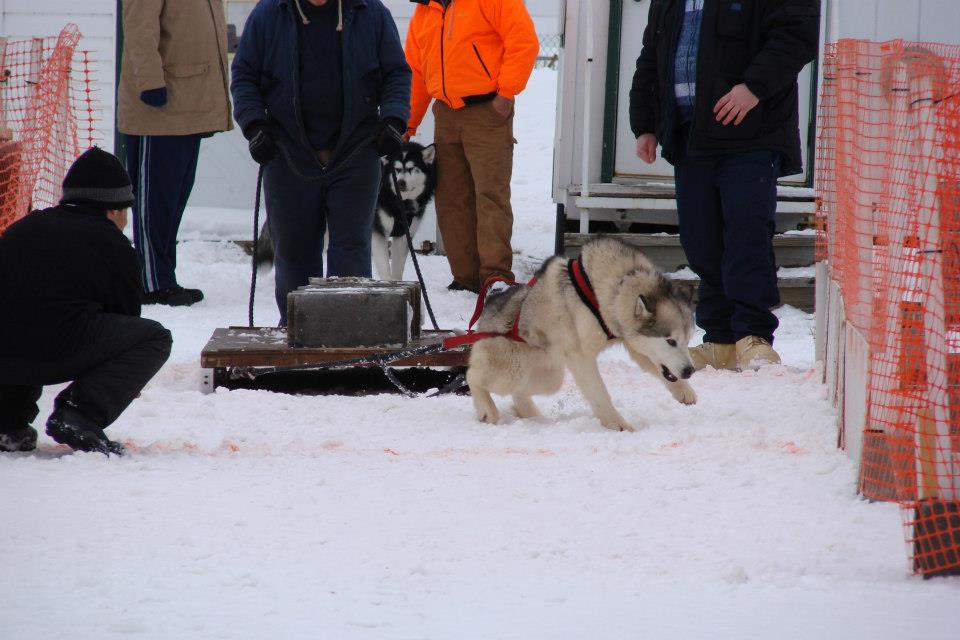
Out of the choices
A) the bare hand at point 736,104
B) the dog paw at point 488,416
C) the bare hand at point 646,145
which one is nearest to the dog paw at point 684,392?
the dog paw at point 488,416

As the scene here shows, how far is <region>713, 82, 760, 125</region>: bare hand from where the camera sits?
4.92 m

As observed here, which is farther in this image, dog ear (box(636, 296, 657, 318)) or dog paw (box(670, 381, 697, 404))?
dog paw (box(670, 381, 697, 404))

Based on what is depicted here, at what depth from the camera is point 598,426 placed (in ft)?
13.4

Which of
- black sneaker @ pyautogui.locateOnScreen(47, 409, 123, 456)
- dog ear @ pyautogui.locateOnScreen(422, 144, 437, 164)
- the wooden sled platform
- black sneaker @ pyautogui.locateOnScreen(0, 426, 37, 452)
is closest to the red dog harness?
the wooden sled platform

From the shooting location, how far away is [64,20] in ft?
30.3

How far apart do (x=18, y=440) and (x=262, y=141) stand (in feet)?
7.17

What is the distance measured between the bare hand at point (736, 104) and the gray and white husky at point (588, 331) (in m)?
1.07

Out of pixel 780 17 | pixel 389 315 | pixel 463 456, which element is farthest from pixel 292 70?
pixel 463 456

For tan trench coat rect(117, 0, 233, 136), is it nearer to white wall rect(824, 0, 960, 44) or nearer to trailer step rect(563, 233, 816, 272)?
trailer step rect(563, 233, 816, 272)

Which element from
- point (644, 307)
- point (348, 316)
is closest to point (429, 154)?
point (348, 316)

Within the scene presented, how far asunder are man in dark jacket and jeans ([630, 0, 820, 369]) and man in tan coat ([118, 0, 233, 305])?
3037mm

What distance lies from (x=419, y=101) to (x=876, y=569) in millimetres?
5751

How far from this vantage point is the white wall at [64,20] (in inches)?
364

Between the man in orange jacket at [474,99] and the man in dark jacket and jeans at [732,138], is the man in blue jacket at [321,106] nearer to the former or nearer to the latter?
the man in dark jacket and jeans at [732,138]
